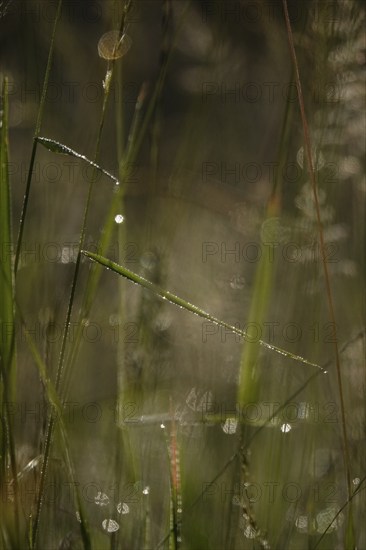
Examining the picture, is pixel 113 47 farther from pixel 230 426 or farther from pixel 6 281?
pixel 230 426

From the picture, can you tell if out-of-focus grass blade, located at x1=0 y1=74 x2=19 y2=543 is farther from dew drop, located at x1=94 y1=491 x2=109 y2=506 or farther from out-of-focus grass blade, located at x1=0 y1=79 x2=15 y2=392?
dew drop, located at x1=94 y1=491 x2=109 y2=506

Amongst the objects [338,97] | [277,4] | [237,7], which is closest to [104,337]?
[338,97]

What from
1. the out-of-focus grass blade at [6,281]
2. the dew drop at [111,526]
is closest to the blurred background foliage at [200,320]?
the dew drop at [111,526]

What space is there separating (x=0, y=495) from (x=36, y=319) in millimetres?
648

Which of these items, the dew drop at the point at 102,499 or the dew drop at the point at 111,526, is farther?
the dew drop at the point at 102,499

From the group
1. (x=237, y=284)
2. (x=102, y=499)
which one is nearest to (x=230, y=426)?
(x=102, y=499)

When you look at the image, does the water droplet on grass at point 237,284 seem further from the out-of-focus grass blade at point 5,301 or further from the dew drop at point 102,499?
the out-of-focus grass blade at point 5,301

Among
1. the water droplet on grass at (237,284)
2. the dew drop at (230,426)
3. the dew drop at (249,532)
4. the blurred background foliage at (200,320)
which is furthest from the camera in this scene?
the water droplet on grass at (237,284)

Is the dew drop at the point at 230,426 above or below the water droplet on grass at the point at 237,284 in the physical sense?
below

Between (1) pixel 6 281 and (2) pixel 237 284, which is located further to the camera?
(2) pixel 237 284

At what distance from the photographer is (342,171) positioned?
1.77 metres

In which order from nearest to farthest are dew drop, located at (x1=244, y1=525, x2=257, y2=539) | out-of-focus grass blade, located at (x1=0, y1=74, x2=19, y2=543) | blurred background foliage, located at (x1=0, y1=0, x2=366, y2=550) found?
1. out-of-focus grass blade, located at (x1=0, y1=74, x2=19, y2=543)
2. dew drop, located at (x1=244, y1=525, x2=257, y2=539)
3. blurred background foliage, located at (x1=0, y1=0, x2=366, y2=550)

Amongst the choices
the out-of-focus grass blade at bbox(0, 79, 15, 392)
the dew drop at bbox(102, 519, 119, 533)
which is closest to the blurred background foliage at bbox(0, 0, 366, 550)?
the dew drop at bbox(102, 519, 119, 533)

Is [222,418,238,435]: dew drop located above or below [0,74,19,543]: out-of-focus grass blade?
below
